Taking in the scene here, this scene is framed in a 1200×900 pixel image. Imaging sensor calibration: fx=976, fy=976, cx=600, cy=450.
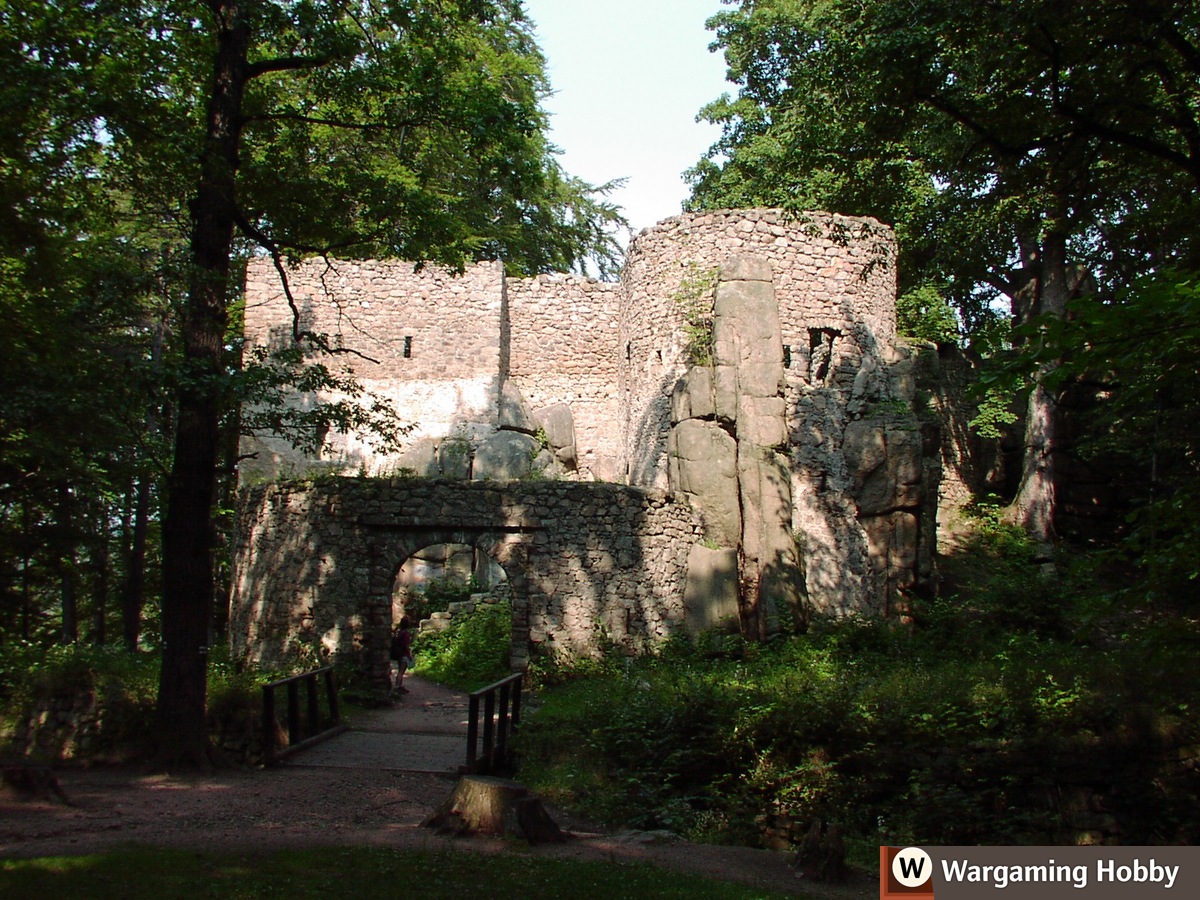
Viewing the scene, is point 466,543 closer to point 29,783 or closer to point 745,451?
point 745,451

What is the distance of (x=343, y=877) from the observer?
6324 mm

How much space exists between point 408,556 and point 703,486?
4951 mm

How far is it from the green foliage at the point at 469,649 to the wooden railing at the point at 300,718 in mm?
3910

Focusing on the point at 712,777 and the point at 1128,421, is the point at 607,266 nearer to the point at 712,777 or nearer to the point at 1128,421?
the point at 1128,421

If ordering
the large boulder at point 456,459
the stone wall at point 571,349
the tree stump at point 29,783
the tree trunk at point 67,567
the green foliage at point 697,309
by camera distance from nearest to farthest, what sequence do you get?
the tree stump at point 29,783 < the green foliage at point 697,309 < the tree trunk at point 67,567 < the large boulder at point 456,459 < the stone wall at point 571,349

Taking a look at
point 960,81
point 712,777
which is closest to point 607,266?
point 960,81

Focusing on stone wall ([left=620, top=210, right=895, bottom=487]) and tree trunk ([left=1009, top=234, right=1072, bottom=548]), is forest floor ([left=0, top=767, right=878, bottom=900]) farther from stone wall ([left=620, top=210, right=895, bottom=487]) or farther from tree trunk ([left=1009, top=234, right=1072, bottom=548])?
tree trunk ([left=1009, top=234, right=1072, bottom=548])

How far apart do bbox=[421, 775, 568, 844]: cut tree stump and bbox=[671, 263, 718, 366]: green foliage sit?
35.4 feet

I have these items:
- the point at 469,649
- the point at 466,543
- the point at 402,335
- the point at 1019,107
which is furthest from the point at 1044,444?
the point at 402,335

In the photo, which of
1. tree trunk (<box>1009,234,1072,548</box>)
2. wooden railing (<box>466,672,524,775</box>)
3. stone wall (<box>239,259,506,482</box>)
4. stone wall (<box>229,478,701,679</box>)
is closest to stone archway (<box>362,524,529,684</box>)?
stone wall (<box>229,478,701,679</box>)

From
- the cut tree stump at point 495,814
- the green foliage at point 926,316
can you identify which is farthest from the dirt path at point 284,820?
the green foliage at point 926,316

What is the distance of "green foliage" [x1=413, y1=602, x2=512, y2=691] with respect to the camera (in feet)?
55.5

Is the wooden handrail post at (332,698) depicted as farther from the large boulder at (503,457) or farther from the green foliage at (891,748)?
the large boulder at (503,457)

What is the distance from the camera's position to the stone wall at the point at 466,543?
15.2 m
